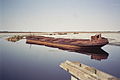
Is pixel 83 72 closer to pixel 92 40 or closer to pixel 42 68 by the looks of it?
pixel 42 68

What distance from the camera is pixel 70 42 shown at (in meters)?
6.36

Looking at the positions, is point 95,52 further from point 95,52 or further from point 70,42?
point 70,42

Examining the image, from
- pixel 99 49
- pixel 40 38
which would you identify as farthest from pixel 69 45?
pixel 40 38

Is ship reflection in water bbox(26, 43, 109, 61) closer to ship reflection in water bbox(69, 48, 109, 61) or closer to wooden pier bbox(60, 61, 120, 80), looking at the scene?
ship reflection in water bbox(69, 48, 109, 61)

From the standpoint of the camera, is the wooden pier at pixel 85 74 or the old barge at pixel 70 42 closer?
the wooden pier at pixel 85 74

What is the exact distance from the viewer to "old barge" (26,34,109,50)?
18.6 ft

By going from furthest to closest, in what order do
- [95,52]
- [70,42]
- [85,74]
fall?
[70,42], [95,52], [85,74]

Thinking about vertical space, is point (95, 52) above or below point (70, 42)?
below

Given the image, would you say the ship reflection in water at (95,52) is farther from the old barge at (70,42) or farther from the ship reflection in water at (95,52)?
the old barge at (70,42)

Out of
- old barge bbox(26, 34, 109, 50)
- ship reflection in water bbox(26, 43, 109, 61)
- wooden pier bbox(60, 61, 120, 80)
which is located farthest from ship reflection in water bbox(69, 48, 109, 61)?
wooden pier bbox(60, 61, 120, 80)

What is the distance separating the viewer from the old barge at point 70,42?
568 cm

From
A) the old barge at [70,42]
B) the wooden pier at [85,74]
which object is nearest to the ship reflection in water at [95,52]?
the old barge at [70,42]

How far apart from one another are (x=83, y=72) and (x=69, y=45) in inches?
184

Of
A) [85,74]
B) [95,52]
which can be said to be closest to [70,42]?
[95,52]
